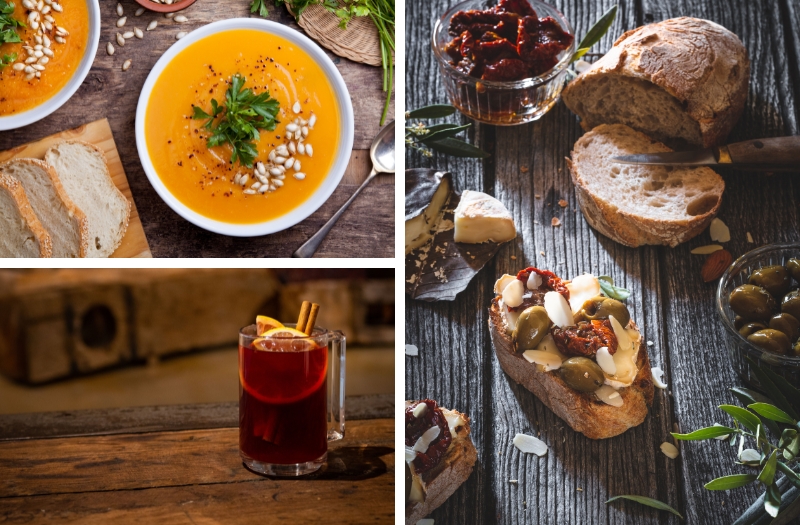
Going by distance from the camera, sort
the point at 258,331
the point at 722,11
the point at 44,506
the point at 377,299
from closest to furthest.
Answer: the point at 44,506 < the point at 258,331 < the point at 722,11 < the point at 377,299

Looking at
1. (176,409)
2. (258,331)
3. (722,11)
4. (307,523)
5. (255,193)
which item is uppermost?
(722,11)

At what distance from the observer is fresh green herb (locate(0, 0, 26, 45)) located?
1182 mm

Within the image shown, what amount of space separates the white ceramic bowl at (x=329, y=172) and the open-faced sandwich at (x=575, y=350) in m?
0.44

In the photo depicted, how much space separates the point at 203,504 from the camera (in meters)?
1.10

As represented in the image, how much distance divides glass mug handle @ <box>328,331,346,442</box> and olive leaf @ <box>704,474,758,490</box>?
0.75 m

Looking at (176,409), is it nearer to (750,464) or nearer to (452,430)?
(452,430)

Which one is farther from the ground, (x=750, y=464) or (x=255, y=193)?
(x=255, y=193)

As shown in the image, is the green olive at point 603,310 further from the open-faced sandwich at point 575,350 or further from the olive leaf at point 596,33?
the olive leaf at point 596,33

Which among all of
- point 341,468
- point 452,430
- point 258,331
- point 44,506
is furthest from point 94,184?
point 452,430

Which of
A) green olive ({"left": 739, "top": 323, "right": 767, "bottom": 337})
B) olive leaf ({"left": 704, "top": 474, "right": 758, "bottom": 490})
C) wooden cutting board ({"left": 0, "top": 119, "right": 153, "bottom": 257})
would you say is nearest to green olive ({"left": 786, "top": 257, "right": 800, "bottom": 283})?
green olive ({"left": 739, "top": 323, "right": 767, "bottom": 337})

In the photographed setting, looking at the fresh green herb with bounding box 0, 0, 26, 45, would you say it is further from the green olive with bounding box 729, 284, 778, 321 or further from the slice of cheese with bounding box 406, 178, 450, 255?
the green olive with bounding box 729, 284, 778, 321

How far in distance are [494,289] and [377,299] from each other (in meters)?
0.32

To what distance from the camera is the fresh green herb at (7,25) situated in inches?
46.5

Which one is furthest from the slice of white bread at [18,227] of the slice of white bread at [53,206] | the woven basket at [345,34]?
the woven basket at [345,34]
